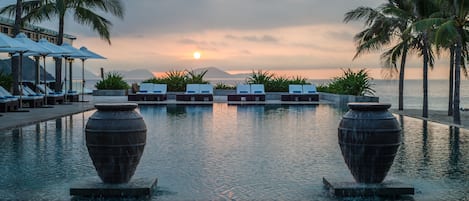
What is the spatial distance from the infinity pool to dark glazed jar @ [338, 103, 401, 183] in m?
0.50

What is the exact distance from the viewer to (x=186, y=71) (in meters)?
31.5

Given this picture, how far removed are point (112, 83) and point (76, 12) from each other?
669 cm

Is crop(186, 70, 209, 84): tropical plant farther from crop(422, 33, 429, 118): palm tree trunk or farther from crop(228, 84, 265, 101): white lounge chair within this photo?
crop(422, 33, 429, 118): palm tree trunk

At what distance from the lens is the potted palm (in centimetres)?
3028

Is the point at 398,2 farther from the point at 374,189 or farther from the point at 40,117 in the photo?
the point at 374,189

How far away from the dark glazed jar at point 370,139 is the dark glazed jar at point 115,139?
7.44 ft

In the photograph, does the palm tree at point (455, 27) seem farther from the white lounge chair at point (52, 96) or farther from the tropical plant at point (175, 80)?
the tropical plant at point (175, 80)

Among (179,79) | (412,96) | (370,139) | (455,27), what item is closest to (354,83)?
(179,79)

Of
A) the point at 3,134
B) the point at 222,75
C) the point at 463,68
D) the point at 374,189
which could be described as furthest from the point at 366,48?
the point at 222,75

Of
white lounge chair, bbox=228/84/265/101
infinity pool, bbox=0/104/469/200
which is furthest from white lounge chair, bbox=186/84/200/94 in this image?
infinity pool, bbox=0/104/469/200

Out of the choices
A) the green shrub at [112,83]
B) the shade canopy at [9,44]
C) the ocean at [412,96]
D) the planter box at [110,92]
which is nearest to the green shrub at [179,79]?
the green shrub at [112,83]

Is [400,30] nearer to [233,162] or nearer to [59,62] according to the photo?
[233,162]

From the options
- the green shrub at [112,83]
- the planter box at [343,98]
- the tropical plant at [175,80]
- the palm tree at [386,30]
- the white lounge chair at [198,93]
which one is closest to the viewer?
the palm tree at [386,30]

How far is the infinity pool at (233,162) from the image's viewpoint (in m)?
6.27
